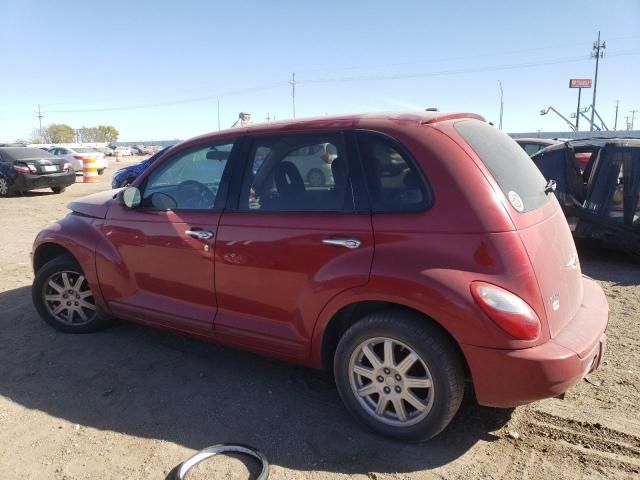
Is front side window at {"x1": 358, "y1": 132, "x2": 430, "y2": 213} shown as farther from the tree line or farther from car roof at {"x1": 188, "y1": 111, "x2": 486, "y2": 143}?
the tree line

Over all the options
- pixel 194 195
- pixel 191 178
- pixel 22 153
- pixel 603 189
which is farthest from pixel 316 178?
pixel 22 153

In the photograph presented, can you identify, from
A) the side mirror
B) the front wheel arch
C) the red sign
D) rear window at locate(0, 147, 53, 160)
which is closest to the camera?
the side mirror

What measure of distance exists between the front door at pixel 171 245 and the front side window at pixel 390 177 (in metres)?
1.08

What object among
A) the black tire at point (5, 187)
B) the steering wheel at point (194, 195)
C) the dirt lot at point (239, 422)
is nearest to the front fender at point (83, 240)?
the dirt lot at point (239, 422)

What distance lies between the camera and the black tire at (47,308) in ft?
14.1

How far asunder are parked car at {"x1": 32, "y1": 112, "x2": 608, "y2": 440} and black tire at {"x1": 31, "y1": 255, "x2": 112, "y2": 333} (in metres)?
0.82

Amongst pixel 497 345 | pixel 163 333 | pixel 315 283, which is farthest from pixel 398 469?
pixel 163 333

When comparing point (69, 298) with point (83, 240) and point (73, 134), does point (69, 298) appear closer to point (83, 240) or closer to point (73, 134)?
point (83, 240)

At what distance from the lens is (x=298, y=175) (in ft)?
10.5

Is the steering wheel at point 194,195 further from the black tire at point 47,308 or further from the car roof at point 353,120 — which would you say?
the black tire at point 47,308

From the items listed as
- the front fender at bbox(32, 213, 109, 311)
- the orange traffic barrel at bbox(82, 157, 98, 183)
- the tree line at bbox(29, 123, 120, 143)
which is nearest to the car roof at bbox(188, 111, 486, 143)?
the front fender at bbox(32, 213, 109, 311)

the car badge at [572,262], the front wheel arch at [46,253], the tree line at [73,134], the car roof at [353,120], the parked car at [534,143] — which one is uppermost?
the tree line at [73,134]

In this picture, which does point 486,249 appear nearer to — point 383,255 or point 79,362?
point 383,255

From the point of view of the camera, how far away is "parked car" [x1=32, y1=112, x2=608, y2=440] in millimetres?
2459
